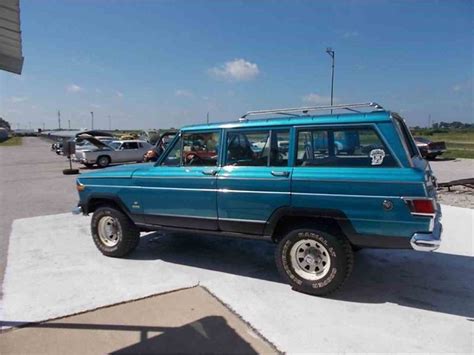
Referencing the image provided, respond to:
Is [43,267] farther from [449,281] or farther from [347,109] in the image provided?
[449,281]

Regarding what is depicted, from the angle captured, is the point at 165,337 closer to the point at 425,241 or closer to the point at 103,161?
the point at 425,241

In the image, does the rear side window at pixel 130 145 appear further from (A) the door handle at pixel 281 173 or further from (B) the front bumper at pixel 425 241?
(B) the front bumper at pixel 425 241

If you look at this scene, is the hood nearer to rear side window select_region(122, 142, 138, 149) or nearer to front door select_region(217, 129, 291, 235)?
front door select_region(217, 129, 291, 235)

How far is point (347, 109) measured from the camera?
4211 mm

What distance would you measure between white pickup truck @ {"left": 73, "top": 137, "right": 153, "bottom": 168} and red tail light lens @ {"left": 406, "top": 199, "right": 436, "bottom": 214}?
807 inches

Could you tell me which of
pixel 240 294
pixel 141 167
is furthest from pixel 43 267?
pixel 240 294

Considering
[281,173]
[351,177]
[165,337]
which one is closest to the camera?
[165,337]

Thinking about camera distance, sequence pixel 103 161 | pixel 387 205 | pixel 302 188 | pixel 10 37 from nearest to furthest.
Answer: pixel 387 205, pixel 302 188, pixel 10 37, pixel 103 161

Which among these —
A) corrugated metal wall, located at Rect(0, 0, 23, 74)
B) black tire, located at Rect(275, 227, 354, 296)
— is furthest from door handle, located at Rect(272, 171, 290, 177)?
corrugated metal wall, located at Rect(0, 0, 23, 74)

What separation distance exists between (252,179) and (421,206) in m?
1.72

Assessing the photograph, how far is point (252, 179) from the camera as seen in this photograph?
4.13 m

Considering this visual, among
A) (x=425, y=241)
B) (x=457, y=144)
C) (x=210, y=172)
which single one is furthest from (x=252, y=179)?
(x=457, y=144)

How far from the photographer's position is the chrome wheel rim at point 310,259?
12.8ft

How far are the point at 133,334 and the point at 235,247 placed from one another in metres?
2.60
